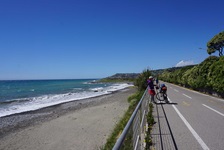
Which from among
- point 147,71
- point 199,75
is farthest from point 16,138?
point 199,75

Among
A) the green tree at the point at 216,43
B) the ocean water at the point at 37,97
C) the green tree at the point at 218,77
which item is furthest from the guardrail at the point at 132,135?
the green tree at the point at 216,43

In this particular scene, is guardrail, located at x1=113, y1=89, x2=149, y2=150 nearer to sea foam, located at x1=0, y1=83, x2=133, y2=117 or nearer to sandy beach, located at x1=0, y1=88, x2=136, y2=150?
sandy beach, located at x1=0, y1=88, x2=136, y2=150

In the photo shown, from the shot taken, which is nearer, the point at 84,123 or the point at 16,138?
the point at 16,138

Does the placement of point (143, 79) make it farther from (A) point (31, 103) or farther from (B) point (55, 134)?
(A) point (31, 103)

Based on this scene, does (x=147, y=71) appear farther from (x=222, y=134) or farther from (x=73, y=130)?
(x=222, y=134)

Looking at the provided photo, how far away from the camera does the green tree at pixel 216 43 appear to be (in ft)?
129

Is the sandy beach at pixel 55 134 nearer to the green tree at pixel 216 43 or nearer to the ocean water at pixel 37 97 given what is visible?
the ocean water at pixel 37 97

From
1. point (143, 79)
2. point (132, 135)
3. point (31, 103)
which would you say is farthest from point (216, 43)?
point (132, 135)

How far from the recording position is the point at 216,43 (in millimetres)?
40781

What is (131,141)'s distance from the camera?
3191 mm

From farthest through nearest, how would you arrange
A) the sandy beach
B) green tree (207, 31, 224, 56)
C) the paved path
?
green tree (207, 31, 224, 56), the sandy beach, the paved path

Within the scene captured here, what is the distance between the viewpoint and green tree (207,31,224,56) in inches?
1550

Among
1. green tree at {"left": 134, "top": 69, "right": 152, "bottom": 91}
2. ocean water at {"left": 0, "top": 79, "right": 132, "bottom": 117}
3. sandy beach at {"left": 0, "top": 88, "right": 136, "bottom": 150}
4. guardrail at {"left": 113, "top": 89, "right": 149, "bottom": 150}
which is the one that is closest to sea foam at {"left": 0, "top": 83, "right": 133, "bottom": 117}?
ocean water at {"left": 0, "top": 79, "right": 132, "bottom": 117}

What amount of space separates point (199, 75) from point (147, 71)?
6.43m
